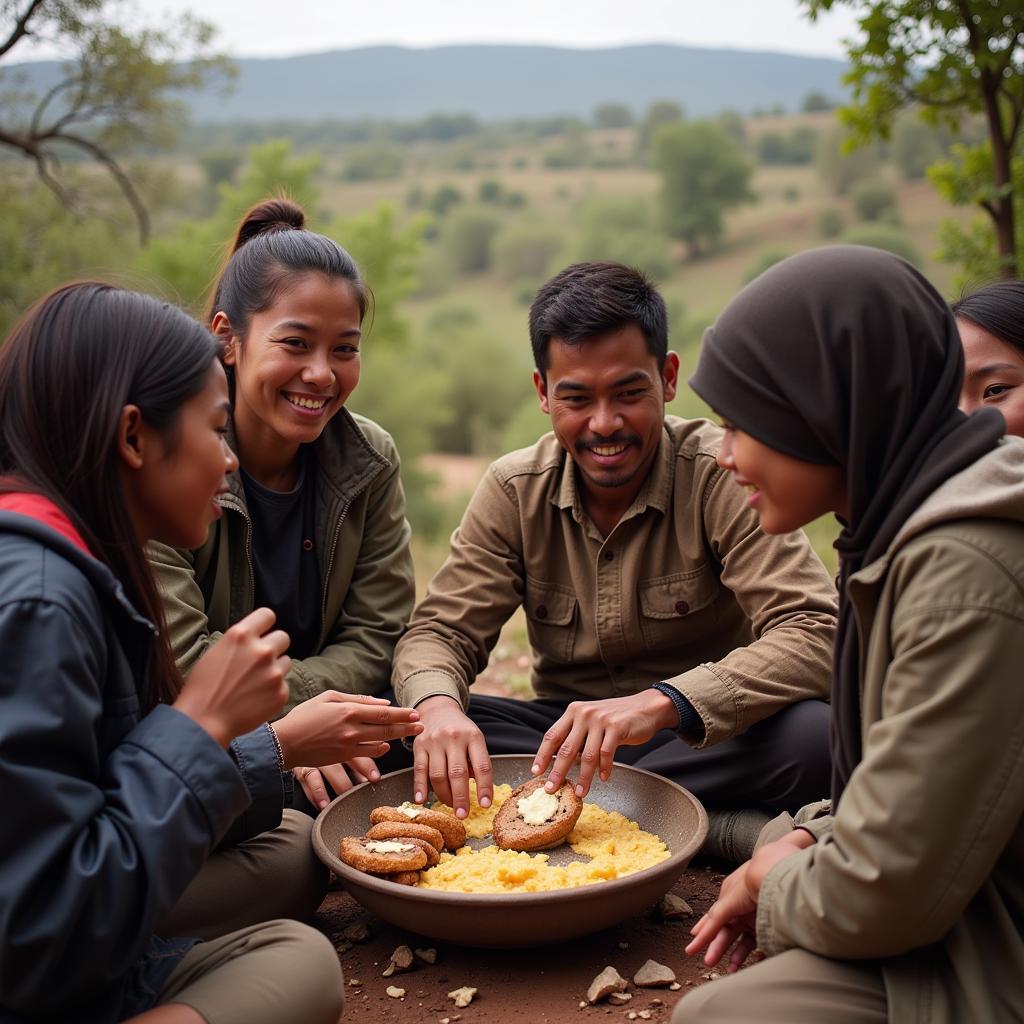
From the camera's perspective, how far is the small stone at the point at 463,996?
2707 mm

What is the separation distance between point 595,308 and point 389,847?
5.31 feet

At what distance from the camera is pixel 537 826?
3098mm

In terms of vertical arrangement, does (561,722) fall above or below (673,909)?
above

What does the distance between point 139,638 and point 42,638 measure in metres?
0.31

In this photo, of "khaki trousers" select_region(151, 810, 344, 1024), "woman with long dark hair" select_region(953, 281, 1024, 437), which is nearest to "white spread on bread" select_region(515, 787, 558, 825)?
"khaki trousers" select_region(151, 810, 344, 1024)

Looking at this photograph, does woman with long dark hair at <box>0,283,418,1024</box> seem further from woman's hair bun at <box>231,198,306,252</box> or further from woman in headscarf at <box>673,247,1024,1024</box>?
woman's hair bun at <box>231,198,306,252</box>

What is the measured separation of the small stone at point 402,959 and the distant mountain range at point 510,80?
106 m

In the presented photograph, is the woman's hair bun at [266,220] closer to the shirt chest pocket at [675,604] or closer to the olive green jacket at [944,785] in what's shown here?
the shirt chest pocket at [675,604]

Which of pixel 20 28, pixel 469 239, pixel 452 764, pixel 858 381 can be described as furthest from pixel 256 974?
pixel 469 239

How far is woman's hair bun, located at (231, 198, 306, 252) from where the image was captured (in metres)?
3.95

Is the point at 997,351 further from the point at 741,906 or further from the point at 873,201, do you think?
the point at 873,201

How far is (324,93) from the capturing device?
12012cm

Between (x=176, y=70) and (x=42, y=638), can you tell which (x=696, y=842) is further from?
(x=176, y=70)

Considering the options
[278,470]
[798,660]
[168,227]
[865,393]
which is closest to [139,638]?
[865,393]
